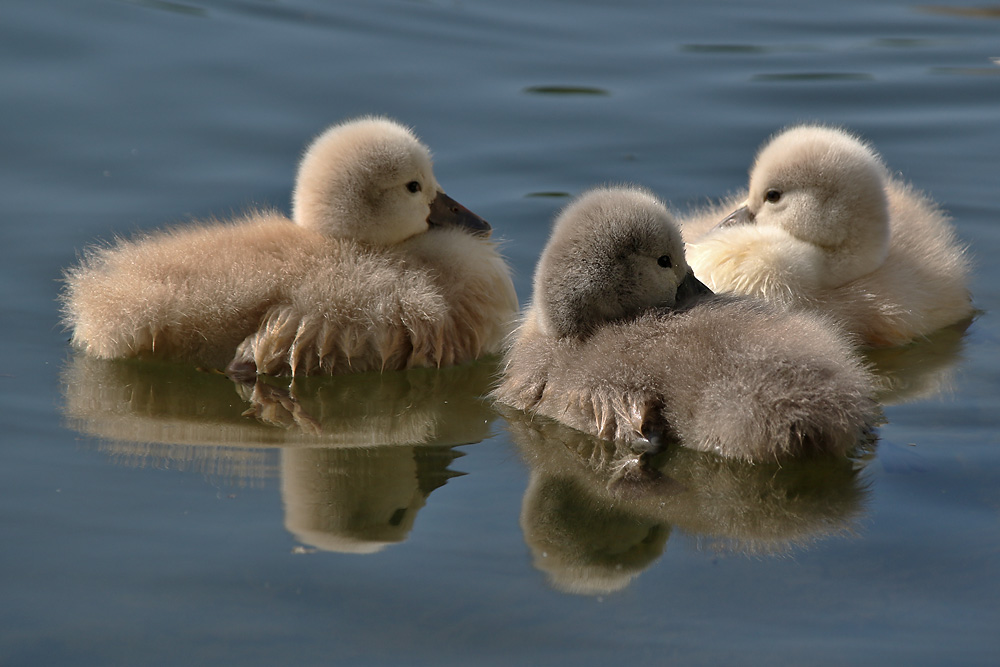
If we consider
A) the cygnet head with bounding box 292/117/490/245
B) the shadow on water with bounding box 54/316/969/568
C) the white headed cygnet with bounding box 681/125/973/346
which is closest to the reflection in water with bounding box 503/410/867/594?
the shadow on water with bounding box 54/316/969/568

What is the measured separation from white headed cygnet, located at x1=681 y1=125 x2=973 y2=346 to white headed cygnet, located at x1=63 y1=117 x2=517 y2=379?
960mm

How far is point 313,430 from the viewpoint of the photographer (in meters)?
4.23

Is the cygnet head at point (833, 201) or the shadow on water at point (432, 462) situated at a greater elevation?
the cygnet head at point (833, 201)

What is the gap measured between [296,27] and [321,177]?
13.1 ft

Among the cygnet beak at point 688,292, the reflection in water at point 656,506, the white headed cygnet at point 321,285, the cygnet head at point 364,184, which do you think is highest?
the cygnet head at point 364,184

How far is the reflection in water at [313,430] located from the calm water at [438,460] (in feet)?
0.04

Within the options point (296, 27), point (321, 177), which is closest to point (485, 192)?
point (321, 177)

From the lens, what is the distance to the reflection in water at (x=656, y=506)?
11.1 ft

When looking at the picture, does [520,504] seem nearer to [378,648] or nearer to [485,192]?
[378,648]

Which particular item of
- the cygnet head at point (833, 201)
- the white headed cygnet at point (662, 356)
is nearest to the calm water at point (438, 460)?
the white headed cygnet at point (662, 356)

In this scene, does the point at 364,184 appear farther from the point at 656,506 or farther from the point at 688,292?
the point at 656,506

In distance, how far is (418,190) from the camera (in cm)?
492

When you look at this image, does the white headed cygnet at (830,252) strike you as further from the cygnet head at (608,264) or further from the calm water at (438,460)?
the cygnet head at (608,264)

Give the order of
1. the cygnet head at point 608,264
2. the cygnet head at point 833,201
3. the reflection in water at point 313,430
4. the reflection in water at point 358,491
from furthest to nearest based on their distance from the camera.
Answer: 1. the cygnet head at point 833,201
2. the cygnet head at point 608,264
3. the reflection in water at point 313,430
4. the reflection in water at point 358,491
